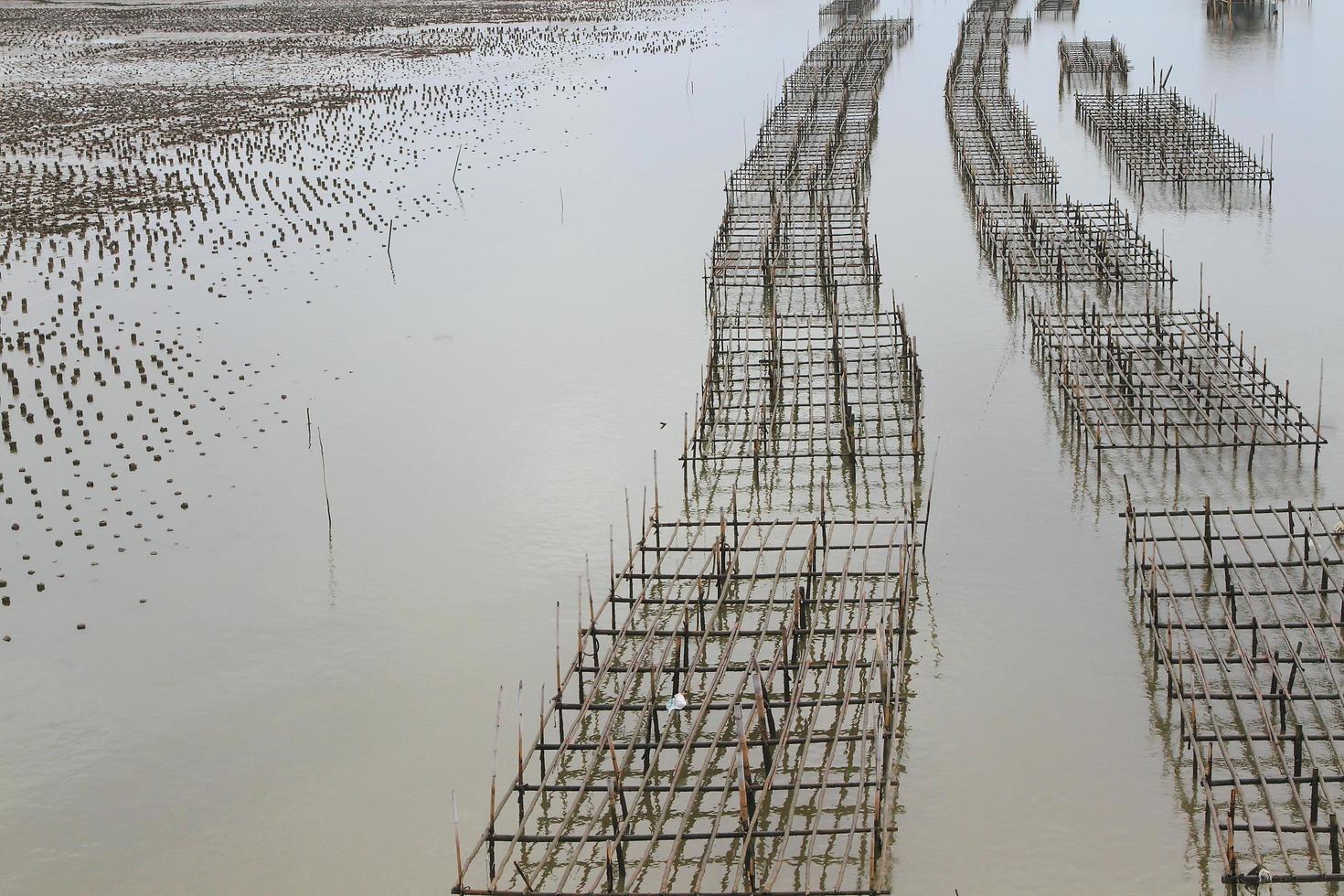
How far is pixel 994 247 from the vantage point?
81.6ft

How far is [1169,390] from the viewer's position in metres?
18.3

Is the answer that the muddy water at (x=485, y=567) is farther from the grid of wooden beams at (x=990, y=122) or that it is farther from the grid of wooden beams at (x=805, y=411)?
the grid of wooden beams at (x=990, y=122)

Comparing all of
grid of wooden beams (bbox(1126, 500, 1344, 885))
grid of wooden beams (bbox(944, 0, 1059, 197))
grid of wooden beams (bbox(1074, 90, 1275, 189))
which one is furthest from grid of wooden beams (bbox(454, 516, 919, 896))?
grid of wooden beams (bbox(1074, 90, 1275, 189))

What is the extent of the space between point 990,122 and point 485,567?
914 inches

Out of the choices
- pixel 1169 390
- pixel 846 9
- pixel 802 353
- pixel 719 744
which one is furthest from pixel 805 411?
pixel 846 9

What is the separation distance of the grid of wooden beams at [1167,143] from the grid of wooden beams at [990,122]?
1612 mm

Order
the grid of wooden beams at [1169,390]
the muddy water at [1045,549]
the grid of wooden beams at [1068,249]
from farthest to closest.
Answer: the grid of wooden beams at [1068,249]
the grid of wooden beams at [1169,390]
the muddy water at [1045,549]

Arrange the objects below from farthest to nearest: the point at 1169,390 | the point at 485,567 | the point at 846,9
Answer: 1. the point at 846,9
2. the point at 1169,390
3. the point at 485,567

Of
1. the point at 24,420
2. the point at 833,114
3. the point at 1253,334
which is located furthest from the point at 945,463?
the point at 833,114

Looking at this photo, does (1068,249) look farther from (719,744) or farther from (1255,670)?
(719,744)

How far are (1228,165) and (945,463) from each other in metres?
14.8

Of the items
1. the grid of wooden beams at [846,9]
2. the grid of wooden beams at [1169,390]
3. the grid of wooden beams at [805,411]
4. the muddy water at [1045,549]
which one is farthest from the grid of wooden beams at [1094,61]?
the grid of wooden beams at [805,411]

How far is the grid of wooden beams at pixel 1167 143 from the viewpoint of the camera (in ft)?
94.9

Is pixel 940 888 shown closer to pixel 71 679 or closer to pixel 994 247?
pixel 71 679
